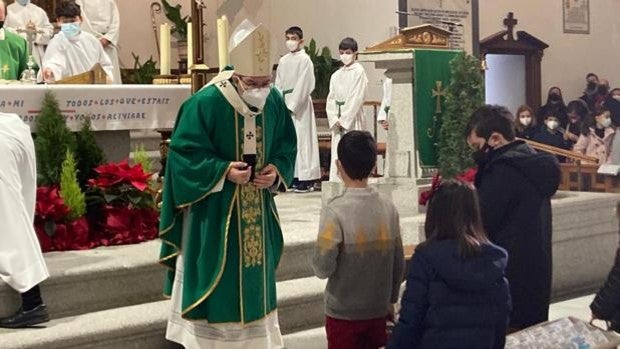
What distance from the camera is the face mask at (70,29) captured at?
8.23 metres

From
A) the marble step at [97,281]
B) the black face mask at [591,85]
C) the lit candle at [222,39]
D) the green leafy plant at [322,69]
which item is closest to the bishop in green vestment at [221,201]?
the marble step at [97,281]

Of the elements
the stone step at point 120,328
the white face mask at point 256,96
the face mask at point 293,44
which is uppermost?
the face mask at point 293,44

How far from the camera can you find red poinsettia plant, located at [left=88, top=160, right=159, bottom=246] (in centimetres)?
658

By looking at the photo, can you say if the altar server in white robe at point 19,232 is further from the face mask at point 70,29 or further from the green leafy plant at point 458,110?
the green leafy plant at point 458,110

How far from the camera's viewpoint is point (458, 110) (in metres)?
8.34

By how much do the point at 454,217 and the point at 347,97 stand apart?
293 inches

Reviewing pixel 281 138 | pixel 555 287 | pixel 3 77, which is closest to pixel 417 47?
pixel 555 287

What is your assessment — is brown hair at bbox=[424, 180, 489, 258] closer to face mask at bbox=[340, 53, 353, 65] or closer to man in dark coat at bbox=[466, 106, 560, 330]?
man in dark coat at bbox=[466, 106, 560, 330]

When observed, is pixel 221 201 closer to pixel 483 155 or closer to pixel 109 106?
pixel 483 155

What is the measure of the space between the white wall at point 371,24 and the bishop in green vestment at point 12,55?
6273 mm

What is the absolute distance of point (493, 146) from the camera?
515 cm

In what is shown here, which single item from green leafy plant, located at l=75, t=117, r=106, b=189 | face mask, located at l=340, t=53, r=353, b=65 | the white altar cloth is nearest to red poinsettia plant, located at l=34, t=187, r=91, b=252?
green leafy plant, located at l=75, t=117, r=106, b=189

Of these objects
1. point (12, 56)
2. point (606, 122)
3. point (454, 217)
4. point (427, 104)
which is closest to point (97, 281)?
point (454, 217)

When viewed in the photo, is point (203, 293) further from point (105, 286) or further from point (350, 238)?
point (105, 286)
